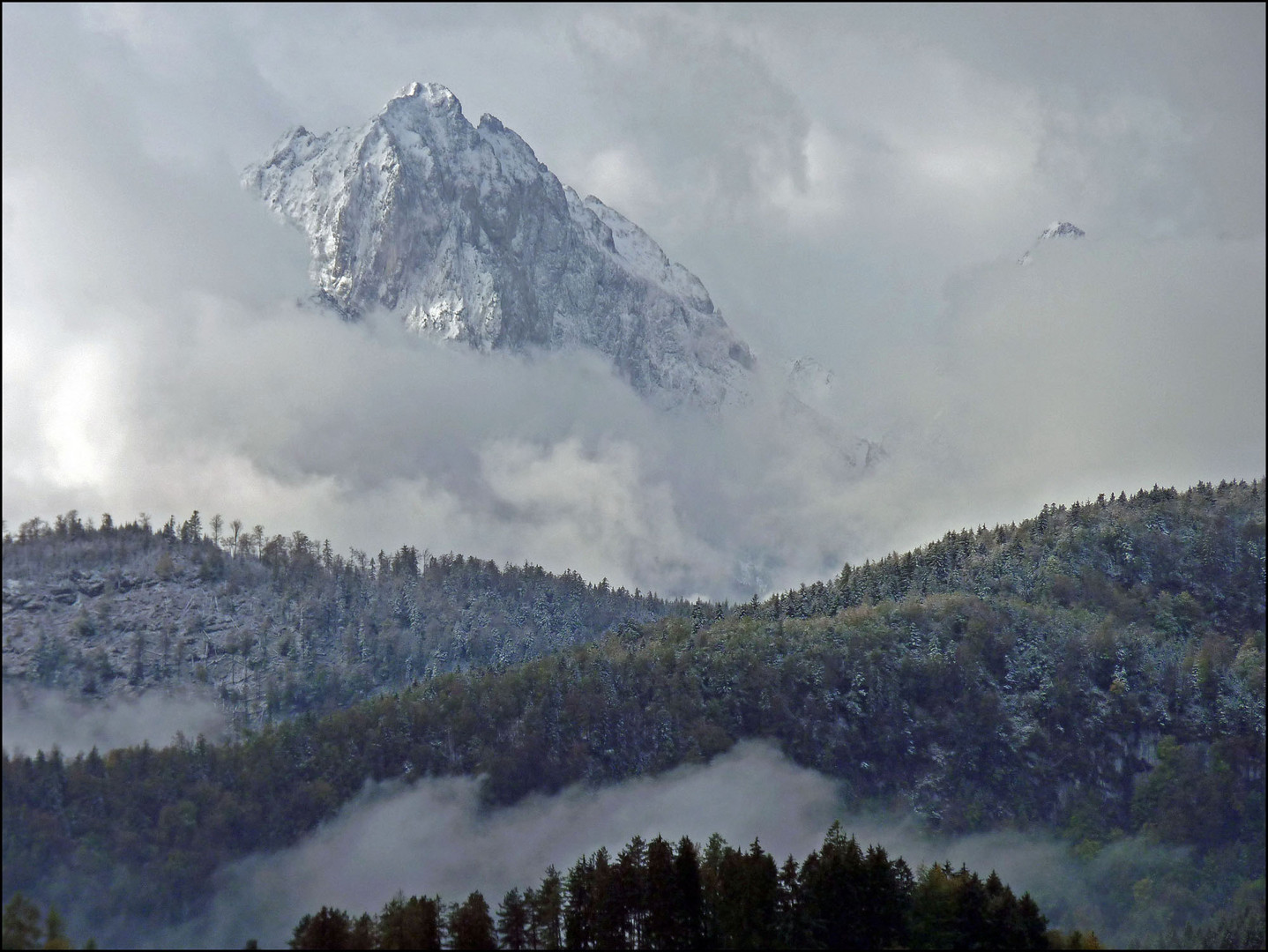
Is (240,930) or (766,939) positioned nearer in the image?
(766,939)

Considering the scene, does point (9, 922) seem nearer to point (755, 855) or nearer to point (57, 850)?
point (57, 850)

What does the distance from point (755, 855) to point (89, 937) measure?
86.9 m

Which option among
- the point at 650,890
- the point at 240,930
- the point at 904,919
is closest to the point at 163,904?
the point at 240,930

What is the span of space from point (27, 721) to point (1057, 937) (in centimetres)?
14746

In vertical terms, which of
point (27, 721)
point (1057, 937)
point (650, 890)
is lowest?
point (1057, 937)

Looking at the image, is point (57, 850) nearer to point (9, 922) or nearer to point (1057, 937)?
point (9, 922)

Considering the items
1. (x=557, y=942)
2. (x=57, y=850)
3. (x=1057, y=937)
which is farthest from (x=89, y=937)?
(x=1057, y=937)

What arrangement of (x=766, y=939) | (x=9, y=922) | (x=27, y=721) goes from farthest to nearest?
(x=27, y=721)
(x=766, y=939)
(x=9, y=922)

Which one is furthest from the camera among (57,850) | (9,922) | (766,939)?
(57,850)

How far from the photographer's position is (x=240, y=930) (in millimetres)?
198000

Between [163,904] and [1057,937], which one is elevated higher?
[163,904]

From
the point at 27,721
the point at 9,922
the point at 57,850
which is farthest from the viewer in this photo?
the point at 27,721

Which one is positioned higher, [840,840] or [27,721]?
[27,721]

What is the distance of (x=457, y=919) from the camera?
17200cm
